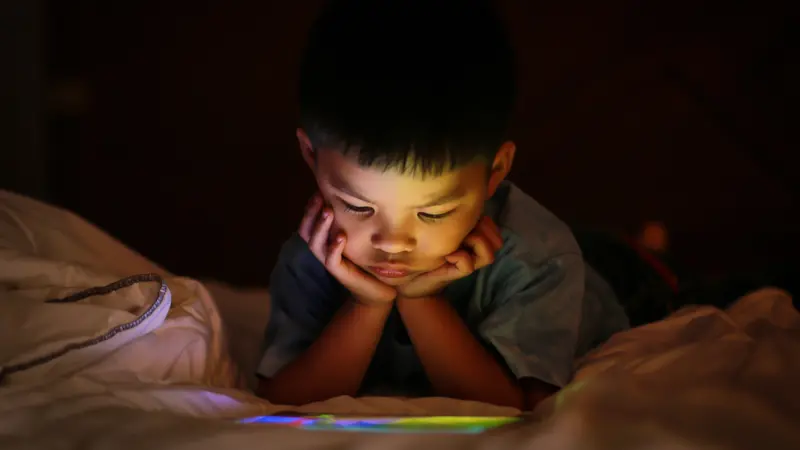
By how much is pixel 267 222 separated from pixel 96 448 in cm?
117

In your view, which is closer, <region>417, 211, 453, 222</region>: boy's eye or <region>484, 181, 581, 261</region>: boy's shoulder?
<region>417, 211, 453, 222</region>: boy's eye

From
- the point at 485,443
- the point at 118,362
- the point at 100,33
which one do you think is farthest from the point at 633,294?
the point at 100,33

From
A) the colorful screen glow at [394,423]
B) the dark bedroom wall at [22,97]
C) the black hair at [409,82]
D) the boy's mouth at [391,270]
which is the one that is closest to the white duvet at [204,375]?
the colorful screen glow at [394,423]

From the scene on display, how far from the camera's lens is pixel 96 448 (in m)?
0.63

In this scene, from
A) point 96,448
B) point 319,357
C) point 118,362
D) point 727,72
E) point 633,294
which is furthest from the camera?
point 727,72

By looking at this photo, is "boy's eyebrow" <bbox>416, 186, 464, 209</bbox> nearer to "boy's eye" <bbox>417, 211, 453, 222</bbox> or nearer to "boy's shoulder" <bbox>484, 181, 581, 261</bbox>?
"boy's eye" <bbox>417, 211, 453, 222</bbox>

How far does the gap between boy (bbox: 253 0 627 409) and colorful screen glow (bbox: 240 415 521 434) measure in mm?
149

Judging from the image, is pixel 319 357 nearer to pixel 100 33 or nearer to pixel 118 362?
pixel 118 362

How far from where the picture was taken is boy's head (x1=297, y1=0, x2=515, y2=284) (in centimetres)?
68

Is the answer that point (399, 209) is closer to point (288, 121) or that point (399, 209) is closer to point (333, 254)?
point (333, 254)

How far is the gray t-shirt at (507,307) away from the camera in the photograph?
0.88 metres

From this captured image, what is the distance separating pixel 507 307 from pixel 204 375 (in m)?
0.34

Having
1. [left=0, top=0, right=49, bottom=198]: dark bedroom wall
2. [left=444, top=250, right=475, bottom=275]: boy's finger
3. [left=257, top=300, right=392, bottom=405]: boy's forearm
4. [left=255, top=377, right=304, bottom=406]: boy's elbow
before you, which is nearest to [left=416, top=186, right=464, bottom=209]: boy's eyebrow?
[left=444, top=250, right=475, bottom=275]: boy's finger

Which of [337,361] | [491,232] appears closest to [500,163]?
[491,232]
